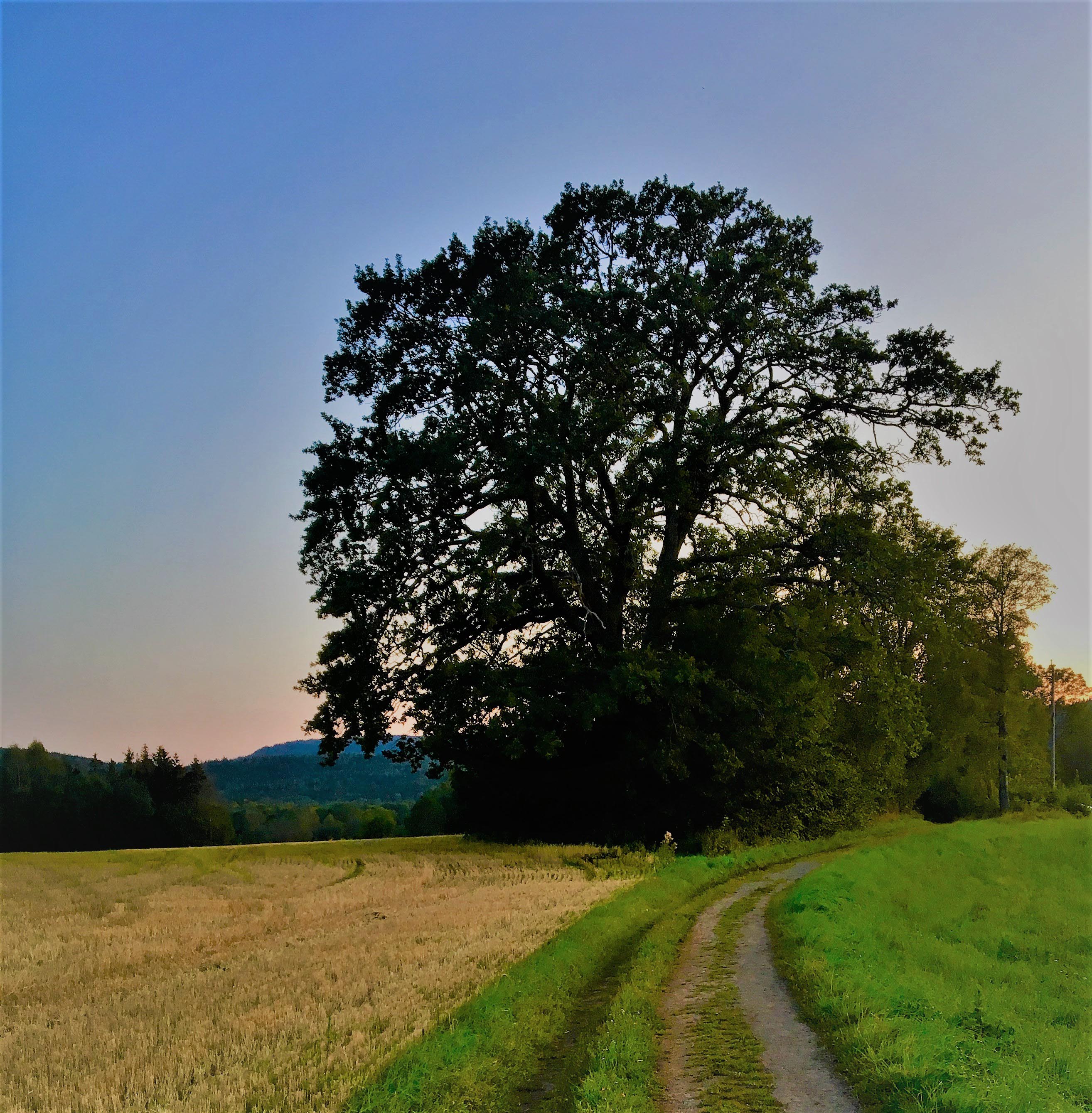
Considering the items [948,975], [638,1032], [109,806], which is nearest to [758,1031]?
[638,1032]

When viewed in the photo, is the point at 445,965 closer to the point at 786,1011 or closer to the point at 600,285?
the point at 786,1011

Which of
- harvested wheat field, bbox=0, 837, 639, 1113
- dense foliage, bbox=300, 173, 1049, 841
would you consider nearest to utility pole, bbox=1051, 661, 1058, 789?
dense foliage, bbox=300, 173, 1049, 841

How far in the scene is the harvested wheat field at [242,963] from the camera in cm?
802

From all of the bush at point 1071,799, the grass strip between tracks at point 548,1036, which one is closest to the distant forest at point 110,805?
the bush at point 1071,799

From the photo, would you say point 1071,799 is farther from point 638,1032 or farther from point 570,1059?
point 570,1059

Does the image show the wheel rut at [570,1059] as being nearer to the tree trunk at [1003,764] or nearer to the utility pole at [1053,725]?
the tree trunk at [1003,764]

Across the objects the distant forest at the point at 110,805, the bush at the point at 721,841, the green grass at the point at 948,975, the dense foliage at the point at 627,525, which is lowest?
the distant forest at the point at 110,805

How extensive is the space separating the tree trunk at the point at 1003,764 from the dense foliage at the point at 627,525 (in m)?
26.6

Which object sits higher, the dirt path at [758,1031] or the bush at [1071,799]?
the dirt path at [758,1031]

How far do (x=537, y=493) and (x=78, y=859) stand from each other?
→ 16696 mm

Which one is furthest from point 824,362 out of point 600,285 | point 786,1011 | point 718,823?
point 786,1011

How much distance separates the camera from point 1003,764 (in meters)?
52.8

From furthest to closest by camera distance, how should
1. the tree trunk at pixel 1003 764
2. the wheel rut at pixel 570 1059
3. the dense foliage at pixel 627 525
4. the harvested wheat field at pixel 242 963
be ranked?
the tree trunk at pixel 1003 764
the dense foliage at pixel 627 525
the harvested wheat field at pixel 242 963
the wheel rut at pixel 570 1059

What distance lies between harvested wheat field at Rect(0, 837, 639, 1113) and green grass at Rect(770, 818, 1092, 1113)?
4138 millimetres
